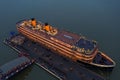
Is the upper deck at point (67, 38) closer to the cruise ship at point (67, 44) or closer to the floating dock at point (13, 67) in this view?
the cruise ship at point (67, 44)

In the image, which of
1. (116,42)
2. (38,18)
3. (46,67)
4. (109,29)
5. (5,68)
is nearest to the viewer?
(5,68)

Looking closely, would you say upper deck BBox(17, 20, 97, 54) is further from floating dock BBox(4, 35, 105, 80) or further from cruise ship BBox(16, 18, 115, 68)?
floating dock BBox(4, 35, 105, 80)

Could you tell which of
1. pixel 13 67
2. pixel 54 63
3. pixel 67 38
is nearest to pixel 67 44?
pixel 67 38

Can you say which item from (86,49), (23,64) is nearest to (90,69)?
(86,49)

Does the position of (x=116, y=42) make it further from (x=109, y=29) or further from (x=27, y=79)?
(x=27, y=79)

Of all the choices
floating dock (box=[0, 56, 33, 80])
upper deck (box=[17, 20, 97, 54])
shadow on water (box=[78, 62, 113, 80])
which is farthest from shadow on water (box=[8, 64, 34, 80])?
shadow on water (box=[78, 62, 113, 80])

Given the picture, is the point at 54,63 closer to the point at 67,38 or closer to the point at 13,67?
the point at 67,38
